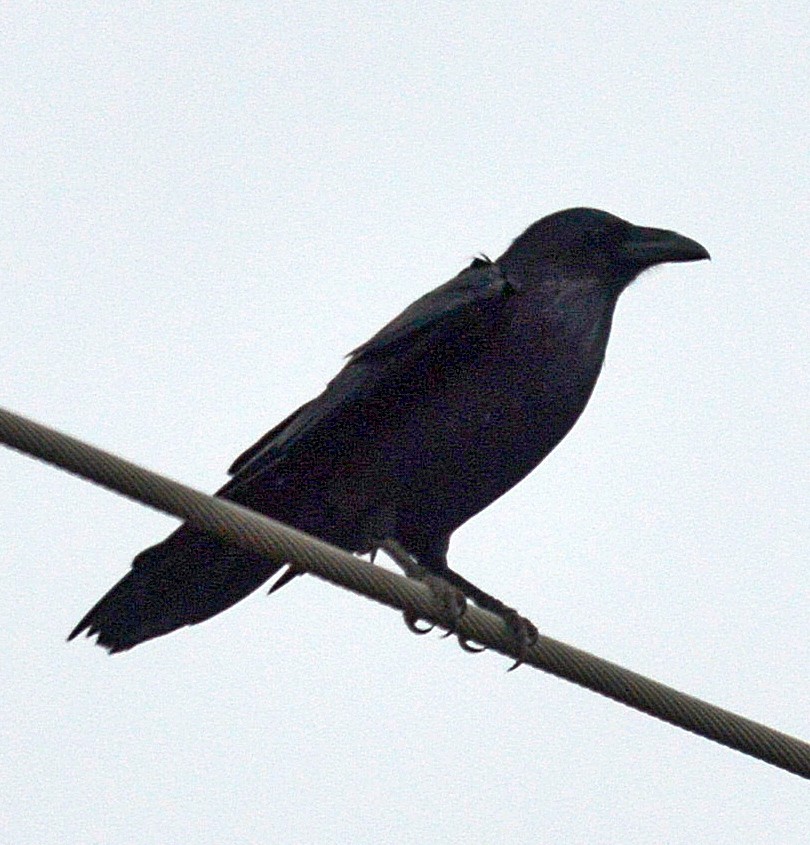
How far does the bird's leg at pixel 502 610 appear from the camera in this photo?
5203 mm

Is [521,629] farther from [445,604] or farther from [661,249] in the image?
[661,249]

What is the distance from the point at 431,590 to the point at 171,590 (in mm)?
1281

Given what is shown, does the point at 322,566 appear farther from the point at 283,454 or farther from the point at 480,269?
the point at 480,269

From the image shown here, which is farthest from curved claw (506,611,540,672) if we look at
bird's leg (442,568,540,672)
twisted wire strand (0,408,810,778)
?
twisted wire strand (0,408,810,778)

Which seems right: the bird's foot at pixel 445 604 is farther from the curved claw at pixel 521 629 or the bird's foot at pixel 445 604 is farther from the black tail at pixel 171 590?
the black tail at pixel 171 590

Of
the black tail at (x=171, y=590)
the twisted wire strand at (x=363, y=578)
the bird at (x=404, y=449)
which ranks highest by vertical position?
the bird at (x=404, y=449)

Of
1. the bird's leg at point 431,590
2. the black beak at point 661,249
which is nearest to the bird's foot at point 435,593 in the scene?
the bird's leg at point 431,590

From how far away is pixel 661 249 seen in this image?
6508 millimetres

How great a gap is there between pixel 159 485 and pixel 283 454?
2.22 meters

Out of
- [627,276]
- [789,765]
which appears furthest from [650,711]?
[627,276]

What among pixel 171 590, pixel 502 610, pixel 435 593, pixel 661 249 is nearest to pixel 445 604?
pixel 435 593

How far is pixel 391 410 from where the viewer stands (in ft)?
18.7

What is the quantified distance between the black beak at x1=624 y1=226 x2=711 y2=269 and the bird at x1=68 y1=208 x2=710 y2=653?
688 mm

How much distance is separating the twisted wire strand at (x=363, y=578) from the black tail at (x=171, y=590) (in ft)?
4.56
